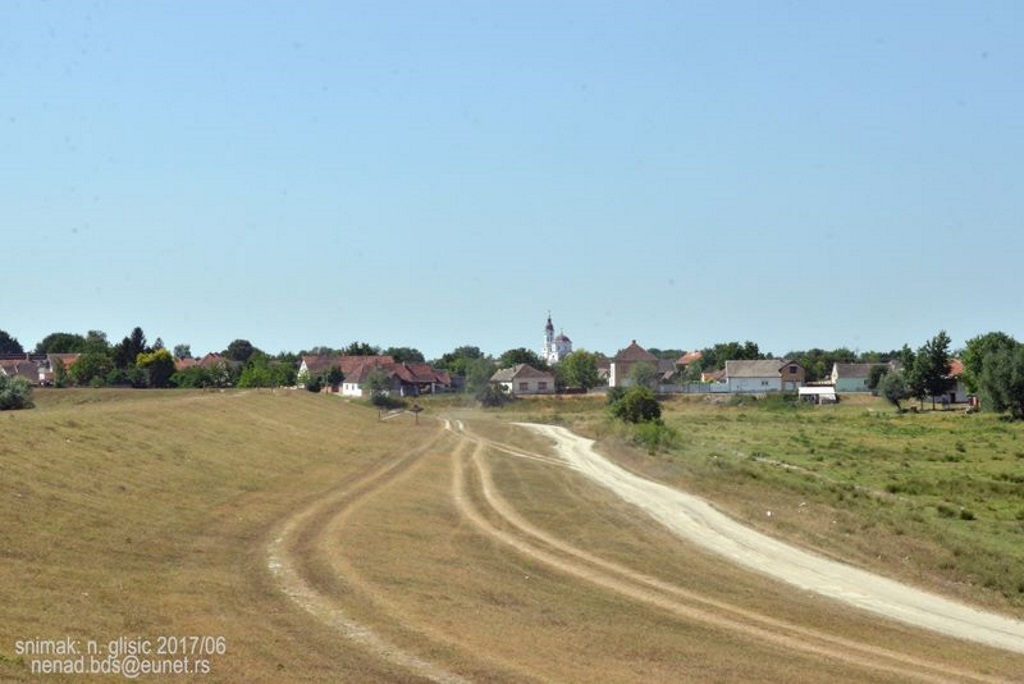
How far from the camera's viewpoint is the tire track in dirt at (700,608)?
19.3 m

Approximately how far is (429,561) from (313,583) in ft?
15.7

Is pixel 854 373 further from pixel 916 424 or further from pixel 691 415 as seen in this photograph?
pixel 916 424

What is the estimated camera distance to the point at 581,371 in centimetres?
17500

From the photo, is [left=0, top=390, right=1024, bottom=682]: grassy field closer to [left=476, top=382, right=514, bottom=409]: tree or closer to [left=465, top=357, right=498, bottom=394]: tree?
[left=476, top=382, right=514, bottom=409]: tree

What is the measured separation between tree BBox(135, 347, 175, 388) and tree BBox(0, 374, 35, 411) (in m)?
65.1

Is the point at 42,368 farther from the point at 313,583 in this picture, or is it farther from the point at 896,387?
the point at 313,583

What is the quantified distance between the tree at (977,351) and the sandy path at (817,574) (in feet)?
267

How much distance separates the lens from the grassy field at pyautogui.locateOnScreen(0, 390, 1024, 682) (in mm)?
17344

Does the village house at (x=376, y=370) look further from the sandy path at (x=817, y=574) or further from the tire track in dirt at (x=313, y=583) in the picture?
the tire track in dirt at (x=313, y=583)

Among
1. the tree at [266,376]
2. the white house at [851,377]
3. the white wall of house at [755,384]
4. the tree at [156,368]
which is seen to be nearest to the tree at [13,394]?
the tree at [156,368]

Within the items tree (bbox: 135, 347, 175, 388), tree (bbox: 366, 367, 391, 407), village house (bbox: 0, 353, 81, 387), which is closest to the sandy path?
tree (bbox: 366, 367, 391, 407)

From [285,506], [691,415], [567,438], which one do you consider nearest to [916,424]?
[691,415]

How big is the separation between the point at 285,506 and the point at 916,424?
7639 cm

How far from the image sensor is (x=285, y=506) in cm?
3406
